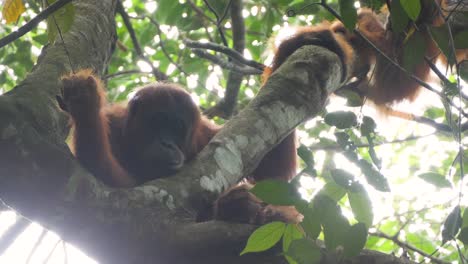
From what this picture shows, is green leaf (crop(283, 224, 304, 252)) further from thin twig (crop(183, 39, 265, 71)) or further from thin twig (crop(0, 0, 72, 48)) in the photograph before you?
thin twig (crop(183, 39, 265, 71))

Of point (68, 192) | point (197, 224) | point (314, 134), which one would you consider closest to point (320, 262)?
point (197, 224)

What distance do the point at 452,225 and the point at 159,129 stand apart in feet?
7.36

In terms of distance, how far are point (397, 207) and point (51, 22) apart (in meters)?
7.00

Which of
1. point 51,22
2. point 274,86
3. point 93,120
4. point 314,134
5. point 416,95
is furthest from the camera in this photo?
point 314,134

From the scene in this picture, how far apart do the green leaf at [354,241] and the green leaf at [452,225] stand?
1.75 ft

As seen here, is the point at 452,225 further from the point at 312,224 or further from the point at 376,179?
the point at 312,224

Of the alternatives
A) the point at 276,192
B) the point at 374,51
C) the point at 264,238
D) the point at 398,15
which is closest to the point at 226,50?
the point at 374,51

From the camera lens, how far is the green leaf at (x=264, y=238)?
5.81ft

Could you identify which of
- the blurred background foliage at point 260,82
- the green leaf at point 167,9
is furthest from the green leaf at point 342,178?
the green leaf at point 167,9

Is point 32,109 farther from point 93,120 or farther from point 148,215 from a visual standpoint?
point 93,120

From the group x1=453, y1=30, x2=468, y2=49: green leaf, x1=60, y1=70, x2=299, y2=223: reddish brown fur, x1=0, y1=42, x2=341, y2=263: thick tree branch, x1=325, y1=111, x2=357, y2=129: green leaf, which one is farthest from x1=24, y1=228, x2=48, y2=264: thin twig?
x1=453, y1=30, x2=468, y2=49: green leaf

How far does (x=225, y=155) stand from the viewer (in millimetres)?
2457

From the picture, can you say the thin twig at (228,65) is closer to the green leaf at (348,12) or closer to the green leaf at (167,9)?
the green leaf at (167,9)

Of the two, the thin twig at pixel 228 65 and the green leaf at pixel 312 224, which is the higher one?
the thin twig at pixel 228 65
